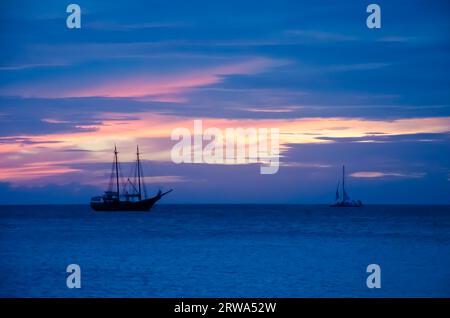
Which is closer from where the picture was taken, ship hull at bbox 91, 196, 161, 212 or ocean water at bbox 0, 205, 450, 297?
ocean water at bbox 0, 205, 450, 297

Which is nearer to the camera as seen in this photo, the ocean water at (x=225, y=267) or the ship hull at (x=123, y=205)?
the ocean water at (x=225, y=267)

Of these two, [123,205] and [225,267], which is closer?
[225,267]

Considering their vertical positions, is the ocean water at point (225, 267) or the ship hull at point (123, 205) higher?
the ocean water at point (225, 267)

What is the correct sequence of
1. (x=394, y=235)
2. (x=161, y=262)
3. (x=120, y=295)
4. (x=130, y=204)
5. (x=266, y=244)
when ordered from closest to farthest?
1. (x=120, y=295)
2. (x=161, y=262)
3. (x=266, y=244)
4. (x=394, y=235)
5. (x=130, y=204)

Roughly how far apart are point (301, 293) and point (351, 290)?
171cm

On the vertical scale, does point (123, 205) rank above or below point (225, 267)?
below

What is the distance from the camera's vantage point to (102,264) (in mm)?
30609

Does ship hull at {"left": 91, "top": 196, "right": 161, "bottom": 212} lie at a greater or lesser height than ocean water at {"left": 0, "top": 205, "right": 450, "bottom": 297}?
lesser
